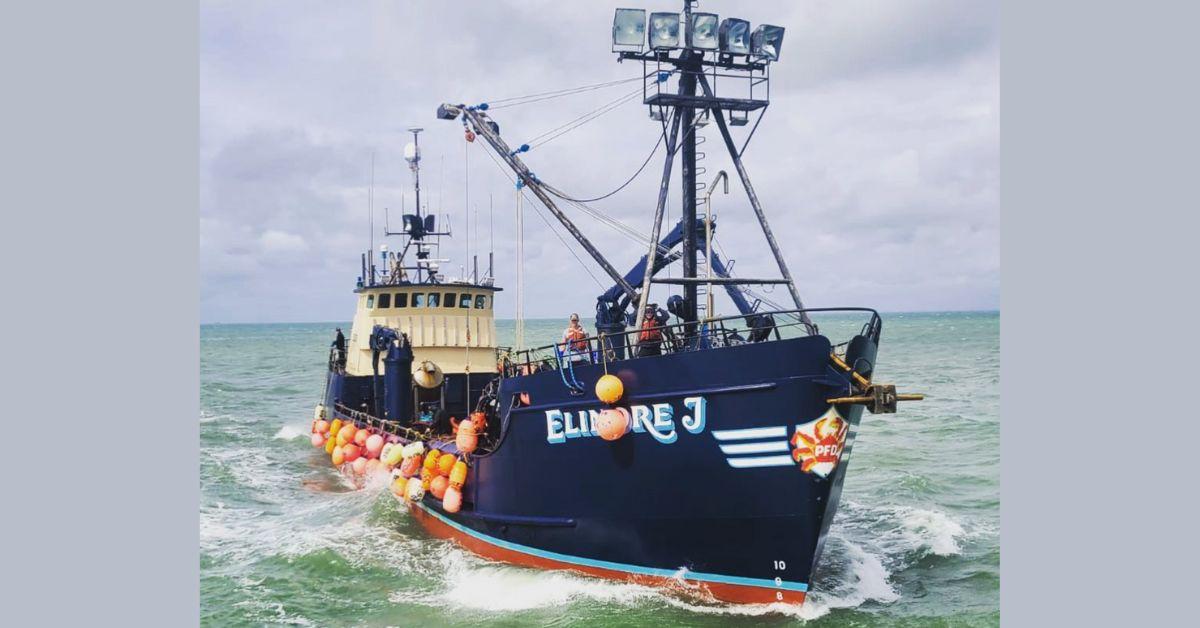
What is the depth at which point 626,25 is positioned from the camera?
13.8 metres

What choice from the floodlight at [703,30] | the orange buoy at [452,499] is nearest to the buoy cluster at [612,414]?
the orange buoy at [452,499]

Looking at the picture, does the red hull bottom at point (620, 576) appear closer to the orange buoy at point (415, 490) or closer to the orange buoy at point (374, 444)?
the orange buoy at point (415, 490)

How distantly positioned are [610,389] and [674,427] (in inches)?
41.1

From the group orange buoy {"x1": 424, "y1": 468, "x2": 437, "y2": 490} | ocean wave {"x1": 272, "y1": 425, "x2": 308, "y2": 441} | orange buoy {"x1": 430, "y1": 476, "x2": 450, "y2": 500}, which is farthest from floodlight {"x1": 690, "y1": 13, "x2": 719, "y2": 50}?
ocean wave {"x1": 272, "y1": 425, "x2": 308, "y2": 441}

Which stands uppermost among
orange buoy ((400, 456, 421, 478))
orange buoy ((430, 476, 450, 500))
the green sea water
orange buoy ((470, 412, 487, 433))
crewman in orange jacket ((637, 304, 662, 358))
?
crewman in orange jacket ((637, 304, 662, 358))

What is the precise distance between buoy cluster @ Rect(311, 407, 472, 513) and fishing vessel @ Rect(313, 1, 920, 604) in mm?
45

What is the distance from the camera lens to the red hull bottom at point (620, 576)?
1223 centimetres

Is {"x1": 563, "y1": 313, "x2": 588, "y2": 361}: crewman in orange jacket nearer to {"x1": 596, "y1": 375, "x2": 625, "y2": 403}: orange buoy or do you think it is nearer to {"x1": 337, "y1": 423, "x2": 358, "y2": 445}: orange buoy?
{"x1": 596, "y1": 375, "x2": 625, "y2": 403}: orange buoy

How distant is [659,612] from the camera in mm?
12398

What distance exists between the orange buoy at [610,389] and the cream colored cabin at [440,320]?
418 inches

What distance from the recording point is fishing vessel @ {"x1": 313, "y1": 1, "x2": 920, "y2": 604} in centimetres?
1166

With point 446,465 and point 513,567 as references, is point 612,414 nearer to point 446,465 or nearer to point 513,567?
point 513,567

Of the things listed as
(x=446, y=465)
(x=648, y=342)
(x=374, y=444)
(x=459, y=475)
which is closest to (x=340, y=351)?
(x=374, y=444)

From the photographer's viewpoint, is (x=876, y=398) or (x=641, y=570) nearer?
(x=876, y=398)
